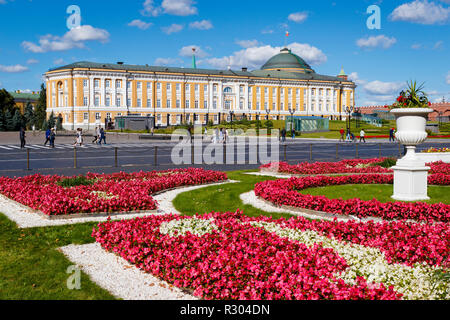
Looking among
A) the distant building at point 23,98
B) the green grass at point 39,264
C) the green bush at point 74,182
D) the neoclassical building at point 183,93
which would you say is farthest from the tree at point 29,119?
the green grass at point 39,264

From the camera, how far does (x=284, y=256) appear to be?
542 cm

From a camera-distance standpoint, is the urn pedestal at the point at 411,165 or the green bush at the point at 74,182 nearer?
the urn pedestal at the point at 411,165

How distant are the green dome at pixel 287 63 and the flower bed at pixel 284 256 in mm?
112666

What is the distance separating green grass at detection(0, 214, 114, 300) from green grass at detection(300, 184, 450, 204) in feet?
20.3

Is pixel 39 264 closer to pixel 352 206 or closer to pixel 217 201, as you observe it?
pixel 217 201

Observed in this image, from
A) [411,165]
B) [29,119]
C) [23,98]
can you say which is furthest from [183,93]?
[411,165]

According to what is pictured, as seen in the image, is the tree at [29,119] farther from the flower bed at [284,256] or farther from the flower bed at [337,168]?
the flower bed at [284,256]

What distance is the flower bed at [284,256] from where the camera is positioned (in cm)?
472

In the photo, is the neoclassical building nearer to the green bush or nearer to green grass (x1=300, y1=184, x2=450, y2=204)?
the green bush

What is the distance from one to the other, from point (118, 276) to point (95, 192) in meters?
5.44

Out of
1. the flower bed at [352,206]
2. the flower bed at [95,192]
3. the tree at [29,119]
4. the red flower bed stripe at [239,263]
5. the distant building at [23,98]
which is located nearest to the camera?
the red flower bed stripe at [239,263]

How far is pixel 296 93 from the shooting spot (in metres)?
106
